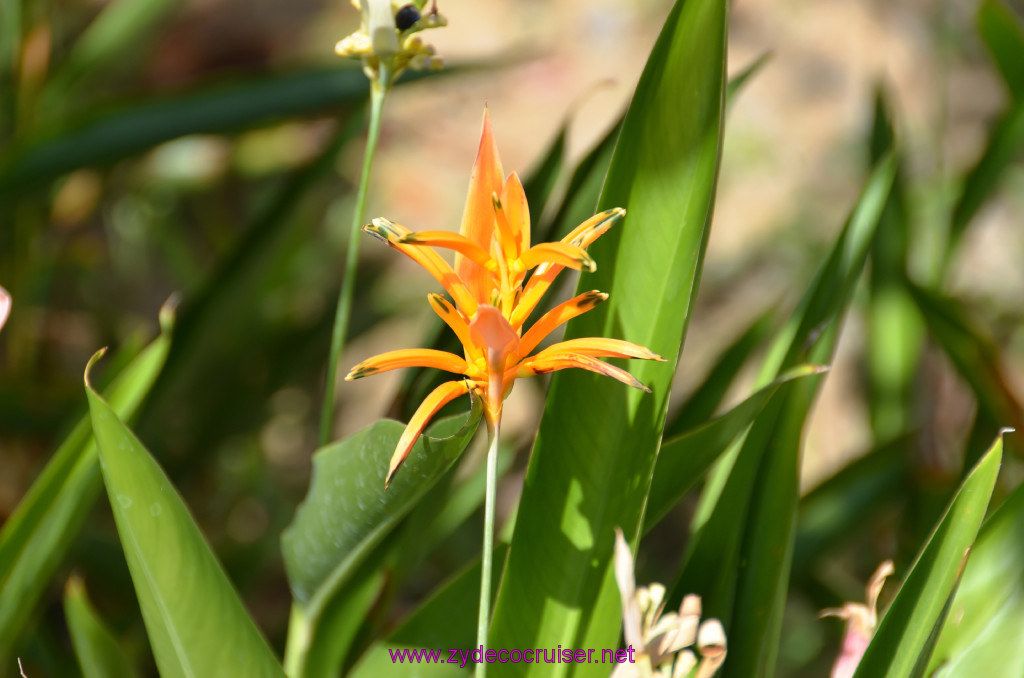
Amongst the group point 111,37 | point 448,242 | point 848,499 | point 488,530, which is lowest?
point 848,499

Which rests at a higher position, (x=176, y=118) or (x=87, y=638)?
(x=176, y=118)

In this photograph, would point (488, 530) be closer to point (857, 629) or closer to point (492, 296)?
point (492, 296)

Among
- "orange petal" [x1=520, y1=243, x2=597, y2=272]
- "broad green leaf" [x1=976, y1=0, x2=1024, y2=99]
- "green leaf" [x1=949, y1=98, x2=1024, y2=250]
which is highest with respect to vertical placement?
"broad green leaf" [x1=976, y1=0, x2=1024, y2=99]

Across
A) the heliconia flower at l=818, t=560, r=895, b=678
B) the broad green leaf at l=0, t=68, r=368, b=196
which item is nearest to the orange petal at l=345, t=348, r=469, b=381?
the heliconia flower at l=818, t=560, r=895, b=678

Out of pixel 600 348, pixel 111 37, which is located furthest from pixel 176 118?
pixel 600 348

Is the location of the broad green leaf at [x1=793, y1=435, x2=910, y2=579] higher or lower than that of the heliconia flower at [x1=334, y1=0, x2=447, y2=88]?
lower

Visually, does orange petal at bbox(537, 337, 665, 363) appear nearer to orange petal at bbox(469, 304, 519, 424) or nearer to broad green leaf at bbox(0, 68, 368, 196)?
orange petal at bbox(469, 304, 519, 424)

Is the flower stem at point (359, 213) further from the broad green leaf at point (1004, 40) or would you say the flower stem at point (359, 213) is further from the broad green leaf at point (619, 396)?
the broad green leaf at point (1004, 40)

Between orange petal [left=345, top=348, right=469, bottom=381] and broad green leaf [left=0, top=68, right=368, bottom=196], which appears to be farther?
broad green leaf [left=0, top=68, right=368, bottom=196]
